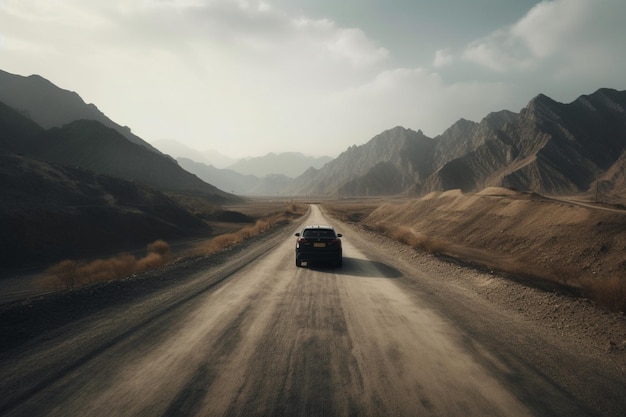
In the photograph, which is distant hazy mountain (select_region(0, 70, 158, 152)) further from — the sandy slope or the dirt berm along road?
the dirt berm along road

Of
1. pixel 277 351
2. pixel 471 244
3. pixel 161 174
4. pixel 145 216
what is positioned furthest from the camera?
pixel 161 174

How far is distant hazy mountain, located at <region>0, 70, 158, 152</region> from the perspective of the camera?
133375 millimetres

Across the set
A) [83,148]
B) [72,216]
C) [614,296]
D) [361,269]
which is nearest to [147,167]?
[83,148]

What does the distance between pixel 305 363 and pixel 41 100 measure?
185304mm

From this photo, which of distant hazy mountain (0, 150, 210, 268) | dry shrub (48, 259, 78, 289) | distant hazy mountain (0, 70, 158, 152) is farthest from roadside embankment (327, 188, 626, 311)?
distant hazy mountain (0, 70, 158, 152)

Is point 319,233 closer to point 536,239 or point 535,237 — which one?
point 536,239

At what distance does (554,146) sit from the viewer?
115 meters

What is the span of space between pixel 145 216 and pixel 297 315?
44557mm

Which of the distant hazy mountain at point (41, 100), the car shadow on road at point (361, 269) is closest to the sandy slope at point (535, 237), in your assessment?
the car shadow on road at point (361, 269)

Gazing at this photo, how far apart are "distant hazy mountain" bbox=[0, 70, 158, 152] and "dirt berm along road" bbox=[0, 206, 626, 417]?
161 m

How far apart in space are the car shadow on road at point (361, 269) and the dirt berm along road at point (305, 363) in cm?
326

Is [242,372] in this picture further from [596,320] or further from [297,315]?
[596,320]

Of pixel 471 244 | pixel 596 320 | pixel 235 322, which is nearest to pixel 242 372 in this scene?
pixel 235 322

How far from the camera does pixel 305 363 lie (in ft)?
15.6
